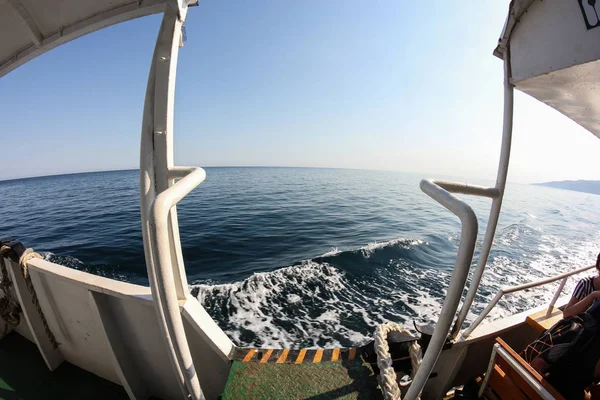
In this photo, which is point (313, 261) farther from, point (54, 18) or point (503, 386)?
point (54, 18)

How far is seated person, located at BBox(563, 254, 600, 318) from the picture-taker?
2.01 meters

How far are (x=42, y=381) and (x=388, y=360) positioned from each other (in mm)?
3723

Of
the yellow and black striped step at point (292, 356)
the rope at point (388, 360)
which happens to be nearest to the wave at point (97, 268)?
the yellow and black striped step at point (292, 356)

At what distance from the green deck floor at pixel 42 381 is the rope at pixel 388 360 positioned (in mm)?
2740

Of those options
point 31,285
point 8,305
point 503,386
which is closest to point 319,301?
point 503,386

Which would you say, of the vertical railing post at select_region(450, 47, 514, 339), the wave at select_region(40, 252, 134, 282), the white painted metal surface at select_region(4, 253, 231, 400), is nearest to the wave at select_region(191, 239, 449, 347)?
the white painted metal surface at select_region(4, 253, 231, 400)

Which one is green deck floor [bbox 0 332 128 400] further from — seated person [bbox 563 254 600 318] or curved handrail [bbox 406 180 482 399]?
seated person [bbox 563 254 600 318]

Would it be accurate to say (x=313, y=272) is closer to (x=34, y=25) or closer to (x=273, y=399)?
(x=273, y=399)

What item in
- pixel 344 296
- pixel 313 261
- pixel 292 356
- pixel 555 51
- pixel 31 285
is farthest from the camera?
pixel 313 261

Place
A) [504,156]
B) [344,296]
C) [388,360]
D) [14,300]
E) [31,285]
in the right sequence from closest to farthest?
[388,360] → [504,156] → [31,285] → [14,300] → [344,296]

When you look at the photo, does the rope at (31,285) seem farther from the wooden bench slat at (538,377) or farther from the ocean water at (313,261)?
the wooden bench slat at (538,377)

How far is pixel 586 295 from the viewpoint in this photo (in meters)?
2.32

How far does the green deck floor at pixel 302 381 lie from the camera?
66.7 inches

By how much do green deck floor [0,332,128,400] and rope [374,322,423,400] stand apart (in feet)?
8.99
